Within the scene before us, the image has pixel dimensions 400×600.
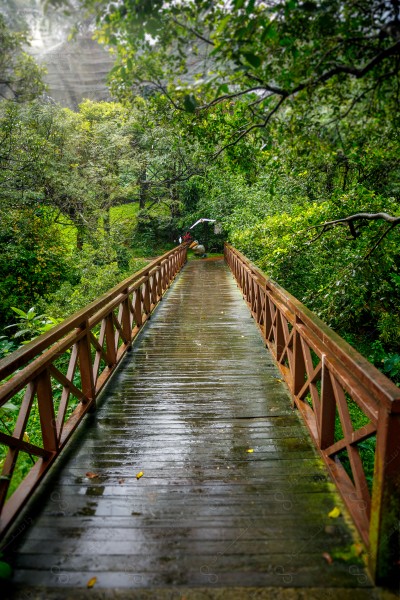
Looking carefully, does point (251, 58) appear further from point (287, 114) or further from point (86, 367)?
point (86, 367)

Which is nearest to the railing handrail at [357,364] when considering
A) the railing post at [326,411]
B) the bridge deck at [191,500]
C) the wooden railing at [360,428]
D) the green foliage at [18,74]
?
the wooden railing at [360,428]

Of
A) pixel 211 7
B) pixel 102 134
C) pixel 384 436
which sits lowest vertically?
pixel 384 436

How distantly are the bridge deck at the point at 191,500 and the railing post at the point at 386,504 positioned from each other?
14 cm

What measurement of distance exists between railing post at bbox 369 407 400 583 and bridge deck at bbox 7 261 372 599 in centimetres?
14

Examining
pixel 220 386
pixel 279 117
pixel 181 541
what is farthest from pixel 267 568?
pixel 279 117

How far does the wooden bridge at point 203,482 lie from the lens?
1.94 m

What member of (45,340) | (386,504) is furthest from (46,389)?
(386,504)

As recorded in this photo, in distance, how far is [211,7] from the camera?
2525 mm

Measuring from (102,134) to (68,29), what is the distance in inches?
589

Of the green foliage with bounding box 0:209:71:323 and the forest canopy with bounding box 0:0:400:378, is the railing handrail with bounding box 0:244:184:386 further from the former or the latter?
the green foliage with bounding box 0:209:71:323

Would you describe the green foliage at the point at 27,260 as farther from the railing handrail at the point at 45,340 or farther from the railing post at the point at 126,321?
the railing handrail at the point at 45,340

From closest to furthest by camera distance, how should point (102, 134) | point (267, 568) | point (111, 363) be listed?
point (267, 568)
point (111, 363)
point (102, 134)

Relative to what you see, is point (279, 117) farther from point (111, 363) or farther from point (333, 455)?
point (111, 363)

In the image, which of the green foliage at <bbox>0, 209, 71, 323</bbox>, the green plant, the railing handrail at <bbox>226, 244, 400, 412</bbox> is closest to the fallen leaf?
the railing handrail at <bbox>226, 244, 400, 412</bbox>
